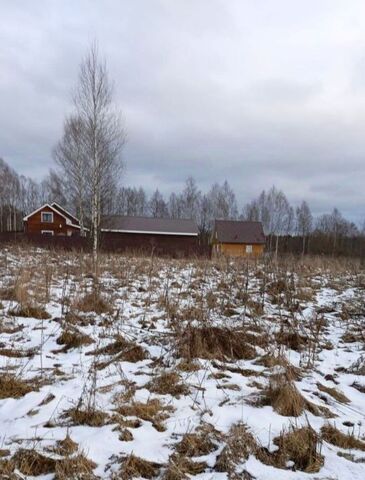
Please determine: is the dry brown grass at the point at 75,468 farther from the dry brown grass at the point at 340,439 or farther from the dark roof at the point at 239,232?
the dark roof at the point at 239,232

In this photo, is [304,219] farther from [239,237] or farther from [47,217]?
[47,217]

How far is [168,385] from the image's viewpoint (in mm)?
3801

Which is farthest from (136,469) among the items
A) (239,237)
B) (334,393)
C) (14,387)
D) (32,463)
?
(239,237)

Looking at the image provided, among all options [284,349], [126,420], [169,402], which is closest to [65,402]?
[126,420]

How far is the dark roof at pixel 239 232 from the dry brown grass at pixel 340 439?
40115 mm

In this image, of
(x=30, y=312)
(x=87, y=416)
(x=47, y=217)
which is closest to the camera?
(x=87, y=416)

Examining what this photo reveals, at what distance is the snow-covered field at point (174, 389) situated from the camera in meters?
2.64

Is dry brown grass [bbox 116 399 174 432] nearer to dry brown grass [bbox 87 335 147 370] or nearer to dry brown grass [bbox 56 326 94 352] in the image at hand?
dry brown grass [bbox 87 335 147 370]

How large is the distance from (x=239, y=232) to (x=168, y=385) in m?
40.9

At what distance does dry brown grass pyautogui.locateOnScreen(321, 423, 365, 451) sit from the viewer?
2.91 meters

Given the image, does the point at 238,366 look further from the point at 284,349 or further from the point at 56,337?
the point at 56,337

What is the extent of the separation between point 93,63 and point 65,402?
19.8 m

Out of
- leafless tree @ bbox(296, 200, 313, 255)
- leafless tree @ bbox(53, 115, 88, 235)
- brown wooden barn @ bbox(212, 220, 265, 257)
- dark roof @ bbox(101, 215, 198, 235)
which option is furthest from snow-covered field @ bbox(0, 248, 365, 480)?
leafless tree @ bbox(296, 200, 313, 255)

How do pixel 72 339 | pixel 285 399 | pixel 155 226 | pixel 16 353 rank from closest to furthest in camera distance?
pixel 285 399 < pixel 16 353 < pixel 72 339 < pixel 155 226
